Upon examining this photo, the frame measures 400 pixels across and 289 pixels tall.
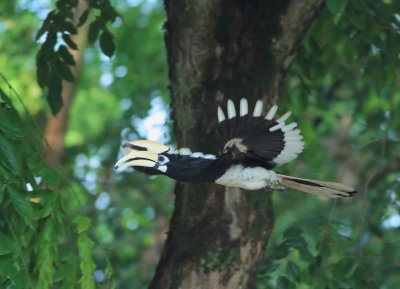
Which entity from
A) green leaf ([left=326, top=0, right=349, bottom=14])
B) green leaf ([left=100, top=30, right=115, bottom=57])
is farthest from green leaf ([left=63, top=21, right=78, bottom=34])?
green leaf ([left=326, top=0, right=349, bottom=14])

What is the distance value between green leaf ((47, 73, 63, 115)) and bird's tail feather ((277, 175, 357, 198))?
1606 millimetres

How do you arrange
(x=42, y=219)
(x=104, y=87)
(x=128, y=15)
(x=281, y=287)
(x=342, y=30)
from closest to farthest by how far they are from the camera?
(x=42, y=219) → (x=281, y=287) → (x=342, y=30) → (x=128, y=15) → (x=104, y=87)

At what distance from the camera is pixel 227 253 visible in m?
3.41

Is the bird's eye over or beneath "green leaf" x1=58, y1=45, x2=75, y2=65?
beneath

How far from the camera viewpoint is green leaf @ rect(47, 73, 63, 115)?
390cm

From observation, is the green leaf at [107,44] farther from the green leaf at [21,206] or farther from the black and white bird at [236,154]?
the black and white bird at [236,154]

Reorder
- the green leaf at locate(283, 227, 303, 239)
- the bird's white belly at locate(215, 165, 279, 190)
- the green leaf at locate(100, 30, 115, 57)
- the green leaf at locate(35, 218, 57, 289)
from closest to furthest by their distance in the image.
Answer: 1. the bird's white belly at locate(215, 165, 279, 190)
2. the green leaf at locate(35, 218, 57, 289)
3. the green leaf at locate(283, 227, 303, 239)
4. the green leaf at locate(100, 30, 115, 57)

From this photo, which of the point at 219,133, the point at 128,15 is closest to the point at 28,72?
the point at 128,15

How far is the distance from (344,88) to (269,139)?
573cm

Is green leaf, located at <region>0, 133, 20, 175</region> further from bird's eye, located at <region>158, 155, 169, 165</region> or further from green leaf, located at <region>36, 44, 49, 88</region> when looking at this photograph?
green leaf, located at <region>36, 44, 49, 88</region>

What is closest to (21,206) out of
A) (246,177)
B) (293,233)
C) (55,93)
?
(246,177)

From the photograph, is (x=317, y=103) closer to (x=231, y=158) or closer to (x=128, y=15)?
(x=128, y=15)

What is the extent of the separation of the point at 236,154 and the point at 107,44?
1876 mm

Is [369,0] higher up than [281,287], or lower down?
higher up
